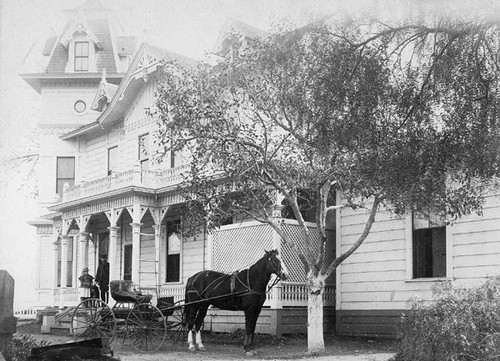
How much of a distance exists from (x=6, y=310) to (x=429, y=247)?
473 inches

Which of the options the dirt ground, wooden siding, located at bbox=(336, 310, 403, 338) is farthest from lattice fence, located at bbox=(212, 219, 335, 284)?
the dirt ground

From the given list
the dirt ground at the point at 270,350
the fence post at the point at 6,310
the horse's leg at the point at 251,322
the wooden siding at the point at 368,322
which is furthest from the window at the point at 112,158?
the fence post at the point at 6,310

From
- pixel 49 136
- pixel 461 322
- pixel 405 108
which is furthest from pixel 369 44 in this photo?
pixel 49 136

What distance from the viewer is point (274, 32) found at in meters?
12.7

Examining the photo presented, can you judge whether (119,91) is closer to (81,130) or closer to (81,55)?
(81,130)

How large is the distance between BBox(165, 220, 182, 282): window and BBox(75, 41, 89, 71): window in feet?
31.1

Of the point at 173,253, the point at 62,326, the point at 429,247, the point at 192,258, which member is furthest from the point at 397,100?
the point at 62,326

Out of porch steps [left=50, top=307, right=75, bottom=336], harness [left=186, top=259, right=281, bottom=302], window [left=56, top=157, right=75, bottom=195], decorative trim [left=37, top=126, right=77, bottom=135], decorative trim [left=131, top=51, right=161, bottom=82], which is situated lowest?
porch steps [left=50, top=307, right=75, bottom=336]

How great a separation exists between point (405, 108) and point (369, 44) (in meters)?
1.34

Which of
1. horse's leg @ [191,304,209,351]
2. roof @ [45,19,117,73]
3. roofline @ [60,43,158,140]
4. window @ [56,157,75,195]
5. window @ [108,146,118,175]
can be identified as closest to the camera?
horse's leg @ [191,304,209,351]

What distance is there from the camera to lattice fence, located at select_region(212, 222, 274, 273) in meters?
19.7

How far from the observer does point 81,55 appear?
1230 inches

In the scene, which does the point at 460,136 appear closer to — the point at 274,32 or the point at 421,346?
the point at 421,346

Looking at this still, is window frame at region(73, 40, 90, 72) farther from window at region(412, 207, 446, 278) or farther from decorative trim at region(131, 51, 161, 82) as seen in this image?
window at region(412, 207, 446, 278)
